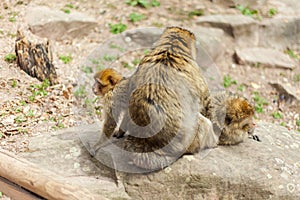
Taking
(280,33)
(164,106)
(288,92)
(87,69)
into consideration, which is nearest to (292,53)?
(280,33)

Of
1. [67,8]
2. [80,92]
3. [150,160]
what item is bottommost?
[80,92]

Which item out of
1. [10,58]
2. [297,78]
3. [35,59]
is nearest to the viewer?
[35,59]

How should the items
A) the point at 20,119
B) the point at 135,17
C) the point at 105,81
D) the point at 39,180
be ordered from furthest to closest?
1. the point at 135,17
2. the point at 20,119
3. the point at 105,81
4. the point at 39,180

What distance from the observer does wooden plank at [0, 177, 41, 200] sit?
3969mm

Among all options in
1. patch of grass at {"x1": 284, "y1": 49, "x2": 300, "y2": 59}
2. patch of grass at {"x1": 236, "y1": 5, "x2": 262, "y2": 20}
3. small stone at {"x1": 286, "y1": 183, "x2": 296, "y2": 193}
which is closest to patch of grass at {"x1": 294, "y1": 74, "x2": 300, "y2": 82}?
patch of grass at {"x1": 284, "y1": 49, "x2": 300, "y2": 59}

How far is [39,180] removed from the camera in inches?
150

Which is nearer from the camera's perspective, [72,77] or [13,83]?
[13,83]

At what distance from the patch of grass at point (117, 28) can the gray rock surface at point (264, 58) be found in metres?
2.59

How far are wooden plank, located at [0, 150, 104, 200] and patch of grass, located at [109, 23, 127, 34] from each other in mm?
5279

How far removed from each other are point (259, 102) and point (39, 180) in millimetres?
5451

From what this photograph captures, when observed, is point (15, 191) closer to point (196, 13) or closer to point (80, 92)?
point (80, 92)

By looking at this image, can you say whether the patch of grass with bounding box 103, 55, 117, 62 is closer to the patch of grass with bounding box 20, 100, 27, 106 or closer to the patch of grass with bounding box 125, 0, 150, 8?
the patch of grass with bounding box 125, 0, 150, 8

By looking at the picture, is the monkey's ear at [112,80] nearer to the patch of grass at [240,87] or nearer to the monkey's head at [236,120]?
the monkey's head at [236,120]

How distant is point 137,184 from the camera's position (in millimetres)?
4273
